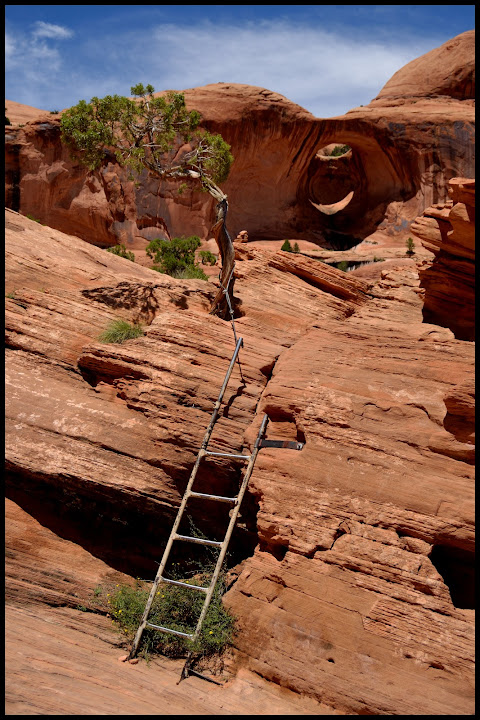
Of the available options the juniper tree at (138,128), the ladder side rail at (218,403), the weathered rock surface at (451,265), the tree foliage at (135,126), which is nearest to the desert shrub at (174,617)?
the ladder side rail at (218,403)

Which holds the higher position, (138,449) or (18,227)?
(18,227)

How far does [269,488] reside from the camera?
898 centimetres

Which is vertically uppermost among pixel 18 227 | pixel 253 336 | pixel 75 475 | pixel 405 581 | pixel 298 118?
pixel 298 118

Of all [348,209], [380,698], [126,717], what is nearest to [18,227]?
[126,717]

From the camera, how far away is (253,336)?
1170 centimetres

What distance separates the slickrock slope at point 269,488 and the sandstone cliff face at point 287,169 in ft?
62.0

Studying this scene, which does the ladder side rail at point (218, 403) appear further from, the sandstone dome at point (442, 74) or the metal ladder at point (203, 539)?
the sandstone dome at point (442, 74)

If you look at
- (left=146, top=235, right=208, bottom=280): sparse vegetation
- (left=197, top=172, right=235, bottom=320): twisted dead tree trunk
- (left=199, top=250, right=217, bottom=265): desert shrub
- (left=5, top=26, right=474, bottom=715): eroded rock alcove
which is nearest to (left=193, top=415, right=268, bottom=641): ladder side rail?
(left=5, top=26, right=474, bottom=715): eroded rock alcove

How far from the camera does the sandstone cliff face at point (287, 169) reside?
97.7 ft

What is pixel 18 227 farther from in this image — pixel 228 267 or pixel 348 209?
pixel 348 209

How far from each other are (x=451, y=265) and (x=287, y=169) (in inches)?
1073

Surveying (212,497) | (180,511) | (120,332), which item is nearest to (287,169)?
(120,332)

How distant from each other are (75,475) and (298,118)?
101ft

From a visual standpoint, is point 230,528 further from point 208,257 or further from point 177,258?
point 208,257
